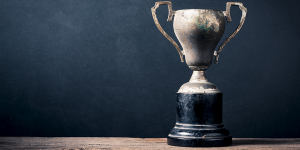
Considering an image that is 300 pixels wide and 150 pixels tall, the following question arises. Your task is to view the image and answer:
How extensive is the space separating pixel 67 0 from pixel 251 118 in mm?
1310

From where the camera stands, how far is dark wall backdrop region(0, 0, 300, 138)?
204cm

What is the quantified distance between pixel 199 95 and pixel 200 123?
97mm

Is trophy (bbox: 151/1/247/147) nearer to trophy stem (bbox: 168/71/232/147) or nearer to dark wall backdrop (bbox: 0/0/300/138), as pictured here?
trophy stem (bbox: 168/71/232/147)

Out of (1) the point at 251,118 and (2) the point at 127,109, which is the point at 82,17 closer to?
(2) the point at 127,109

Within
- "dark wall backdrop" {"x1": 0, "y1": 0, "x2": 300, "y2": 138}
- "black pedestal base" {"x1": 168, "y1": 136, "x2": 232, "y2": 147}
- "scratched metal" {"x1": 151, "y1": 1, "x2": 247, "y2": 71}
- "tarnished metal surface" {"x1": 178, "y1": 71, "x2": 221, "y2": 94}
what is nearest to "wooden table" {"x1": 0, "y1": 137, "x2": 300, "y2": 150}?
"black pedestal base" {"x1": 168, "y1": 136, "x2": 232, "y2": 147}

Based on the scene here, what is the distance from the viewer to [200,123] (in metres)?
1.19

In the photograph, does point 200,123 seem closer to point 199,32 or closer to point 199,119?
point 199,119

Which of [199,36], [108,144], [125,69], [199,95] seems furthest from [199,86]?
[125,69]

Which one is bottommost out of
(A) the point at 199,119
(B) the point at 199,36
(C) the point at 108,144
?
(C) the point at 108,144

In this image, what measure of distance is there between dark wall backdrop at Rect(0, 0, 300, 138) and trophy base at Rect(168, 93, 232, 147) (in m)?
0.84

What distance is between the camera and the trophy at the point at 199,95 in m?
1.18

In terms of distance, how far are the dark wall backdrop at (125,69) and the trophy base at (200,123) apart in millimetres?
842

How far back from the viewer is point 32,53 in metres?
2.04

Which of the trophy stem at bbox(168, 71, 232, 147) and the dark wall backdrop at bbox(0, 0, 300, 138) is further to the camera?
the dark wall backdrop at bbox(0, 0, 300, 138)
